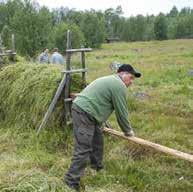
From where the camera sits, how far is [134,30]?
107m

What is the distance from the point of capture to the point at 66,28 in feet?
180

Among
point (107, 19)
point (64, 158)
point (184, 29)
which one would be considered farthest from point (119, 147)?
point (107, 19)

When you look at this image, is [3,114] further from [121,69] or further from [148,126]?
[121,69]

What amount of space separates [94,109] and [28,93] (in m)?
3.47

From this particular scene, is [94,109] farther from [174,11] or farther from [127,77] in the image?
[174,11]

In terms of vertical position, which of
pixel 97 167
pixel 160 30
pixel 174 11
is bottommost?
pixel 160 30

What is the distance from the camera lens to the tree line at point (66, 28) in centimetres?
3934

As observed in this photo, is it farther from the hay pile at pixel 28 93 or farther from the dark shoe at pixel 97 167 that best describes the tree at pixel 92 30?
the dark shoe at pixel 97 167

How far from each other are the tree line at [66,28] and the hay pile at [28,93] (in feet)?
62.3

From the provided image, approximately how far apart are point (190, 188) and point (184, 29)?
314ft

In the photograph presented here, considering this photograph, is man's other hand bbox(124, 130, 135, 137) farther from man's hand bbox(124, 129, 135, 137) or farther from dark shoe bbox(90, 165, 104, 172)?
dark shoe bbox(90, 165, 104, 172)

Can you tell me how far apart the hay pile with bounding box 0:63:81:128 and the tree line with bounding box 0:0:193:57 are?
1899cm

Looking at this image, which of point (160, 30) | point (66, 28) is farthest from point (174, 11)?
point (66, 28)

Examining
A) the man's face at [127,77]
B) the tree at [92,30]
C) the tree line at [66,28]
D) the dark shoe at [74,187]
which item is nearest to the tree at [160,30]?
the tree line at [66,28]
